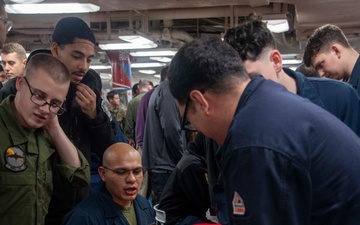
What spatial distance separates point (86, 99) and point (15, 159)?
1.79 feet

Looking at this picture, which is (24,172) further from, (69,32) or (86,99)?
(69,32)

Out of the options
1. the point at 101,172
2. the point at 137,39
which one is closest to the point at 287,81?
the point at 101,172

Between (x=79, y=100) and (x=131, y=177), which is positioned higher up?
(x=79, y=100)

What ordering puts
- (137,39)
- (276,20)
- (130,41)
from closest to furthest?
1. (276,20)
2. (137,39)
3. (130,41)

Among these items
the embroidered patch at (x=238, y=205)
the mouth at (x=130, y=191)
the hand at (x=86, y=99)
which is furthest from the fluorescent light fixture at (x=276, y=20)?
the embroidered patch at (x=238, y=205)

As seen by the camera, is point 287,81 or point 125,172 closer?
point 287,81

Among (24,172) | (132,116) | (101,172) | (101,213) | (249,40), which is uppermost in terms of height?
(249,40)

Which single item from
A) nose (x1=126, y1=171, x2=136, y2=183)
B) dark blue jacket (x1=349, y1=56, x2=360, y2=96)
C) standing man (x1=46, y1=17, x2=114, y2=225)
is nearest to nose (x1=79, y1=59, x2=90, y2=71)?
standing man (x1=46, y1=17, x2=114, y2=225)

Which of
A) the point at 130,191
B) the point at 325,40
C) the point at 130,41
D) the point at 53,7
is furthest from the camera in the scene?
the point at 130,41

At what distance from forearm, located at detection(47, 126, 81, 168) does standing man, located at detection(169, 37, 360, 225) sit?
102cm

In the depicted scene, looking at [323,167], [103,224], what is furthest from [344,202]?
[103,224]

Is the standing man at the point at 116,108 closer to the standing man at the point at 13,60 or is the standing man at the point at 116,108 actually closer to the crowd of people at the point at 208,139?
the standing man at the point at 13,60

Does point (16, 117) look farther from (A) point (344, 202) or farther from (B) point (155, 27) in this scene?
(B) point (155, 27)

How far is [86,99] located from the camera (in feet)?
7.54
